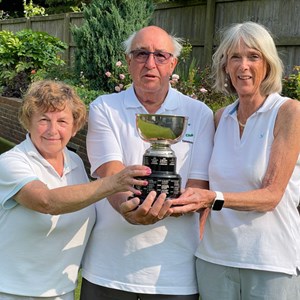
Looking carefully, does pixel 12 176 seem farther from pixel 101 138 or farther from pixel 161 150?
pixel 161 150

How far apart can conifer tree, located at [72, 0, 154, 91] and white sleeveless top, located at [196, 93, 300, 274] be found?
26.8 ft

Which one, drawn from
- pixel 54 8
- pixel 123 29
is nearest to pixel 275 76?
pixel 123 29

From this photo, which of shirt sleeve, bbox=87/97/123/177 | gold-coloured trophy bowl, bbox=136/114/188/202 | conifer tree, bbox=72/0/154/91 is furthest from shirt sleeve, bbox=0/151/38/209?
conifer tree, bbox=72/0/154/91

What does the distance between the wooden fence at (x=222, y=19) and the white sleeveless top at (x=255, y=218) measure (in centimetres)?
612

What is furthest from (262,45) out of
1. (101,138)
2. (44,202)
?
(44,202)

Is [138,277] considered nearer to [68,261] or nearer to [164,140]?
[68,261]

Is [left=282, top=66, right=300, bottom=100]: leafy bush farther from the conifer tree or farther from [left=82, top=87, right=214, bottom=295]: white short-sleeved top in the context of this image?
[left=82, top=87, right=214, bottom=295]: white short-sleeved top

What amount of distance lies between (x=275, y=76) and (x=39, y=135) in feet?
4.20

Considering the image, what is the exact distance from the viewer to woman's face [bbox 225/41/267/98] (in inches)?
124

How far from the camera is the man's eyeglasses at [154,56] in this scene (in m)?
3.41

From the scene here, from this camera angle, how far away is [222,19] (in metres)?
10.9

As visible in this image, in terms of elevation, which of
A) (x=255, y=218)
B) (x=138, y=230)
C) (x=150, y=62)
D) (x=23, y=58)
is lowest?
(x=23, y=58)

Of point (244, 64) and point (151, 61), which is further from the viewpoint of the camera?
point (151, 61)

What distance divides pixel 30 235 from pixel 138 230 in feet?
1.92
